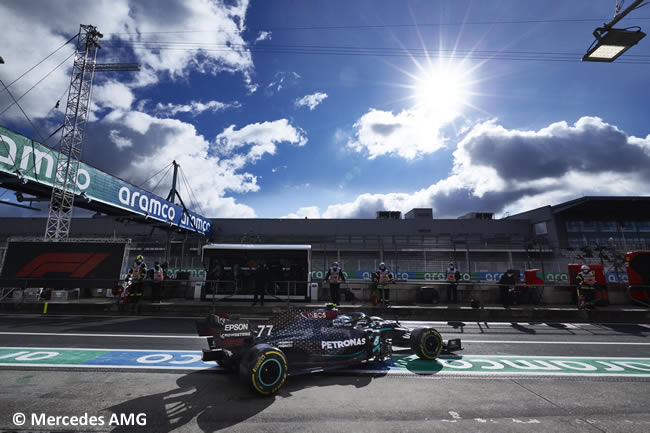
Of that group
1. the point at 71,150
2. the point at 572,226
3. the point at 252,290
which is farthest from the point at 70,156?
the point at 572,226

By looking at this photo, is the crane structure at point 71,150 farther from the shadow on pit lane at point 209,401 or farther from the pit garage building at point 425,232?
the shadow on pit lane at point 209,401

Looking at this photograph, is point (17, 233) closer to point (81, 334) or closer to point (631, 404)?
point (81, 334)

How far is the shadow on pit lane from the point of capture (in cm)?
349

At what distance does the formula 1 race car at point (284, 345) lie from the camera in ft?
14.3

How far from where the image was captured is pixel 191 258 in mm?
21438

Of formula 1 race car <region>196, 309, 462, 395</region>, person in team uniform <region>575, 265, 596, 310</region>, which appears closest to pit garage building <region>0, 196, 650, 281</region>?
person in team uniform <region>575, 265, 596, 310</region>

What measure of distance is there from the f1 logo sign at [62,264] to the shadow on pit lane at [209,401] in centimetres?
1251

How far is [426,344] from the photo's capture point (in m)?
6.25

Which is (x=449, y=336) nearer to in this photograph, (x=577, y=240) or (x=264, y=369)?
(x=264, y=369)

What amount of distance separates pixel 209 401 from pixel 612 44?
311 inches

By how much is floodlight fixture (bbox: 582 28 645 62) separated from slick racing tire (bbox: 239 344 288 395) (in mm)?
6797

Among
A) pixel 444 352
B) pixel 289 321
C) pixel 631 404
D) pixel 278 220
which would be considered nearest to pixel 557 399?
pixel 631 404

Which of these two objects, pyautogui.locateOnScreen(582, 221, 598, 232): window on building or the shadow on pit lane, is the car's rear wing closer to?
the shadow on pit lane

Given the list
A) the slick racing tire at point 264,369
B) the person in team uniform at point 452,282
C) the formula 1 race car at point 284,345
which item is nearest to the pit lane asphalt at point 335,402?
the slick racing tire at point 264,369
